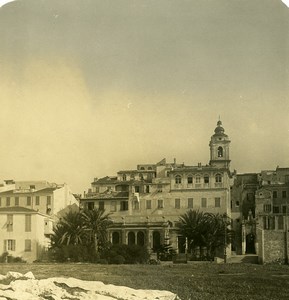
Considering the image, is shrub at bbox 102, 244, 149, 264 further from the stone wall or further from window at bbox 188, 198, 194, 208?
the stone wall

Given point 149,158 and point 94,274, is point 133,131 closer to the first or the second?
point 149,158

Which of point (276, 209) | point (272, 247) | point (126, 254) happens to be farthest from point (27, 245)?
point (276, 209)

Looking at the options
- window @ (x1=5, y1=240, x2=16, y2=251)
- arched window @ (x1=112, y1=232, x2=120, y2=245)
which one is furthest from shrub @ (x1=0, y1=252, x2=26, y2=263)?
arched window @ (x1=112, y1=232, x2=120, y2=245)

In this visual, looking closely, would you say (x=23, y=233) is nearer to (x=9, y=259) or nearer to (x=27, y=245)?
(x=27, y=245)

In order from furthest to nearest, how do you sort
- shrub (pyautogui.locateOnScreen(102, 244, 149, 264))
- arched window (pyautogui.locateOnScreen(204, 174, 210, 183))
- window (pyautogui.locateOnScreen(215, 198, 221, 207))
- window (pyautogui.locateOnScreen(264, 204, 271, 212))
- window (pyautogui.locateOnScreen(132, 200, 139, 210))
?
window (pyautogui.locateOnScreen(264, 204, 271, 212)), window (pyautogui.locateOnScreen(215, 198, 221, 207)), arched window (pyautogui.locateOnScreen(204, 174, 210, 183)), window (pyautogui.locateOnScreen(132, 200, 139, 210)), shrub (pyautogui.locateOnScreen(102, 244, 149, 264))

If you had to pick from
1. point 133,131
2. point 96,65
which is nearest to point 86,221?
point 133,131

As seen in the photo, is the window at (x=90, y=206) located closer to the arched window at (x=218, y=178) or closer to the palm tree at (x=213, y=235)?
the palm tree at (x=213, y=235)
